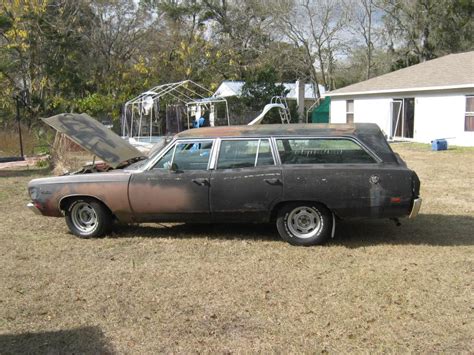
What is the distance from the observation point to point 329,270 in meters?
5.25

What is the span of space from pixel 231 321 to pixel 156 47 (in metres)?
31.5

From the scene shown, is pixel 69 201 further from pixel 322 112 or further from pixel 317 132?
pixel 322 112

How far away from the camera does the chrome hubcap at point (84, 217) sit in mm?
6637

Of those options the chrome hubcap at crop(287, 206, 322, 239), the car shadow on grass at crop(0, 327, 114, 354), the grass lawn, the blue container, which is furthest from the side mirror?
the blue container

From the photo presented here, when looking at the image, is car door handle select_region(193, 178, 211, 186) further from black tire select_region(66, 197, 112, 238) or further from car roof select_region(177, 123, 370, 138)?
black tire select_region(66, 197, 112, 238)

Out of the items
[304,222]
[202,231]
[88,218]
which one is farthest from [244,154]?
[88,218]

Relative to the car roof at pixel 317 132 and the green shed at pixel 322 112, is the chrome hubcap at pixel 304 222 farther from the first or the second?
the green shed at pixel 322 112

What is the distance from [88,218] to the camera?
22.1ft

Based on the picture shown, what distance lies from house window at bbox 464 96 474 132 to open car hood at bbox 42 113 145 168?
622 inches

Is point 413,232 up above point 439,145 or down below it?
below

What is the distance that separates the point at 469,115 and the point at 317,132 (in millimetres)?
15692

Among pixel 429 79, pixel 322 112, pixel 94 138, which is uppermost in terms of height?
pixel 429 79

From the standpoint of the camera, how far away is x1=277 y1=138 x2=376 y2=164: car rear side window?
6.04m

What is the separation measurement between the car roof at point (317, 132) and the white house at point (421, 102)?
14881 mm
